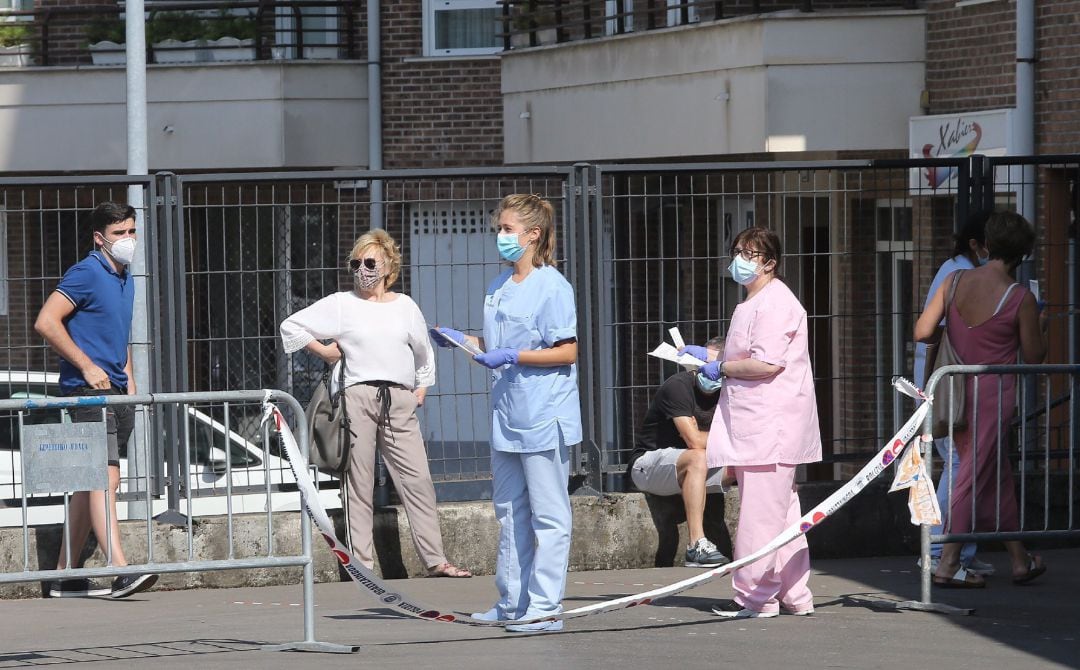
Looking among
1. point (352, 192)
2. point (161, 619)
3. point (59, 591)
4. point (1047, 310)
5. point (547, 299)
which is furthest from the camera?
point (1047, 310)

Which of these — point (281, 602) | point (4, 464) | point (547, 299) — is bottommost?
point (281, 602)

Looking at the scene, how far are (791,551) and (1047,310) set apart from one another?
4.44 metres

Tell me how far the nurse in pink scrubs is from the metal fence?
1.35m

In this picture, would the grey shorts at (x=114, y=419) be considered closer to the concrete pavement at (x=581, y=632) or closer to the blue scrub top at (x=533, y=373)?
the concrete pavement at (x=581, y=632)

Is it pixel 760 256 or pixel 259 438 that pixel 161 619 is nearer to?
pixel 259 438

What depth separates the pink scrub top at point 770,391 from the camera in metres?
7.78

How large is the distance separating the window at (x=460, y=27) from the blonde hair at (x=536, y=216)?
1433 centimetres

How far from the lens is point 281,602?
881 cm

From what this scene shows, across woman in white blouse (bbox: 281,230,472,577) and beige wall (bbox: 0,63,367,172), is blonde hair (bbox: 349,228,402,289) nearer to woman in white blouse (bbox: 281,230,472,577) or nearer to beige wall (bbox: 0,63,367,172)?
woman in white blouse (bbox: 281,230,472,577)

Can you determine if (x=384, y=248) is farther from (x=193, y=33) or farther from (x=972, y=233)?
(x=193, y=33)

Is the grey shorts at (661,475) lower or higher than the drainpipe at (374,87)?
lower

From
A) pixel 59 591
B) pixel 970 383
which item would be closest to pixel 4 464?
pixel 59 591

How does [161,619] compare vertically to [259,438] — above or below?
below

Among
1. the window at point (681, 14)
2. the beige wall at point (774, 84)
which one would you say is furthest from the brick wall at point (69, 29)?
the window at point (681, 14)
